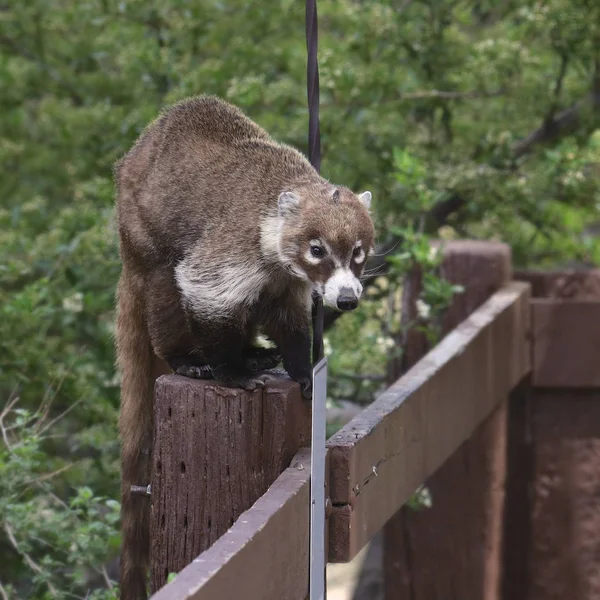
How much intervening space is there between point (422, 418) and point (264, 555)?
110 cm

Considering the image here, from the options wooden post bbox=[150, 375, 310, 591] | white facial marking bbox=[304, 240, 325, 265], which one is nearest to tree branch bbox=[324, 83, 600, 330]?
white facial marking bbox=[304, 240, 325, 265]

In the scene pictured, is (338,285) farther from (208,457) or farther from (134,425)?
(208,457)

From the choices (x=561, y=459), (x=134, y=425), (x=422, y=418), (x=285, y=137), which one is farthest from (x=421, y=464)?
(x=285, y=137)

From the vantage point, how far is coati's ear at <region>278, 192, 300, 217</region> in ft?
9.54

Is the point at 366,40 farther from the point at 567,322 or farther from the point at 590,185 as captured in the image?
the point at 567,322

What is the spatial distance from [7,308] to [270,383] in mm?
1779

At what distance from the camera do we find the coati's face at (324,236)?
9.34 feet

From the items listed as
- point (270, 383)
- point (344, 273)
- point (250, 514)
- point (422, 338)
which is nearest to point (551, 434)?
point (422, 338)

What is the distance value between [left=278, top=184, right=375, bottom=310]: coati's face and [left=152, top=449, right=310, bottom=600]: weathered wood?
677 millimetres

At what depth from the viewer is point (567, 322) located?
152 inches

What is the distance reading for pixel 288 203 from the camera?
2910 millimetres

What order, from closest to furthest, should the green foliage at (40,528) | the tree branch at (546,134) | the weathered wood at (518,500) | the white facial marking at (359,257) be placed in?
1. the white facial marking at (359,257)
2. the green foliage at (40,528)
3. the weathered wood at (518,500)
4. the tree branch at (546,134)

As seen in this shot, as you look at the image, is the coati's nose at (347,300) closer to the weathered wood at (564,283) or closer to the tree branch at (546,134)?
the weathered wood at (564,283)

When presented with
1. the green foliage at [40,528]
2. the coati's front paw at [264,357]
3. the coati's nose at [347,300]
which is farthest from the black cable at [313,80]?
the green foliage at [40,528]
